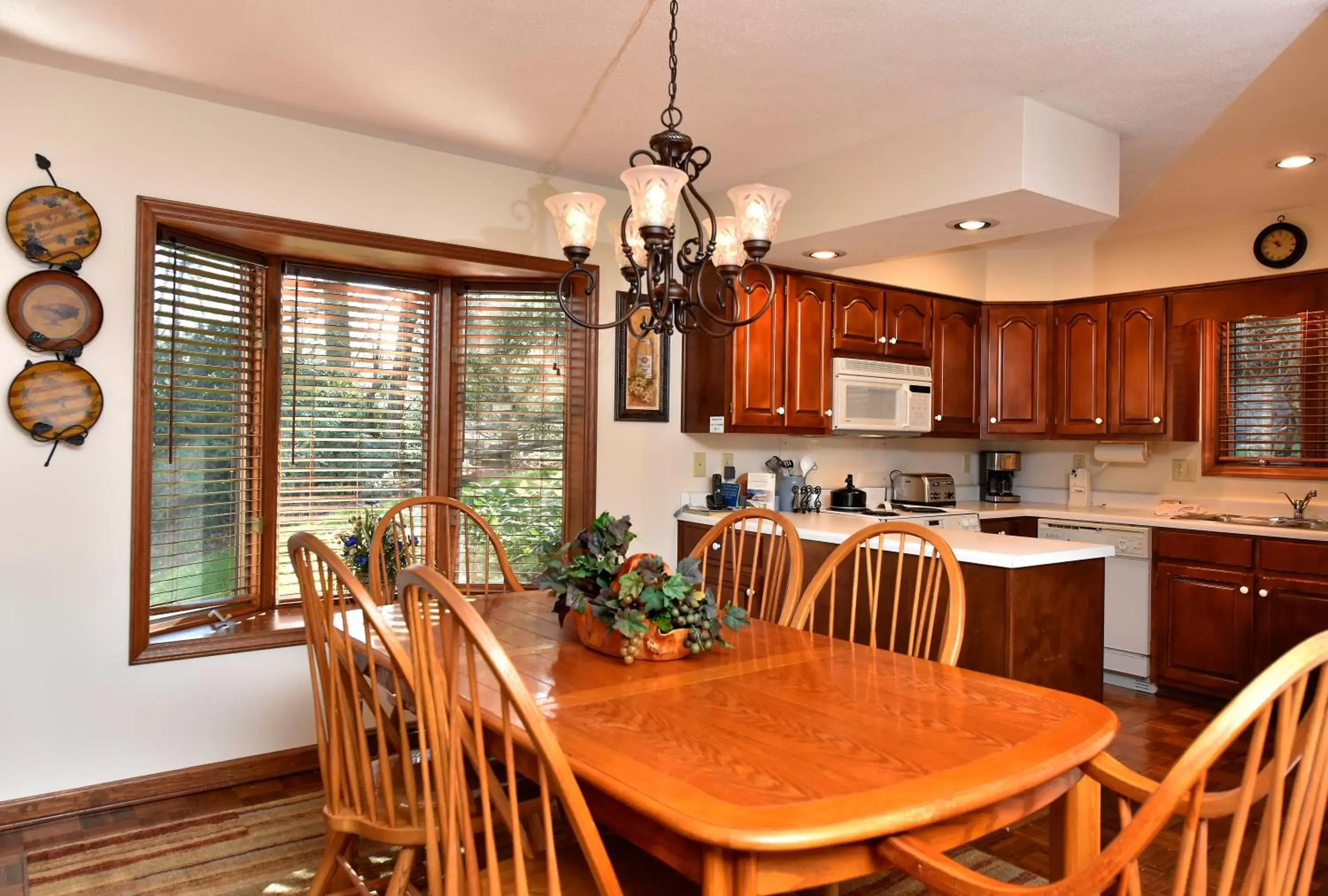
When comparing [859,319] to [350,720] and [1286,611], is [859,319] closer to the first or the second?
[1286,611]

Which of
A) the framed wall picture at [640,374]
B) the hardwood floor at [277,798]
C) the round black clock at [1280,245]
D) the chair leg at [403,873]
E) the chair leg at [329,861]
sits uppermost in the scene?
the round black clock at [1280,245]

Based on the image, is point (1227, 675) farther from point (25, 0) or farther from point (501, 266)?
point (25, 0)

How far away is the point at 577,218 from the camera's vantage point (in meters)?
2.19

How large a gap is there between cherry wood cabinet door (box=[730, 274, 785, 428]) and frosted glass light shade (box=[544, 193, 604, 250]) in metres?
1.73

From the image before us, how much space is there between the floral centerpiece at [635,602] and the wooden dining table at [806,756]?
46mm

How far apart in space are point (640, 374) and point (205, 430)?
1753 millimetres

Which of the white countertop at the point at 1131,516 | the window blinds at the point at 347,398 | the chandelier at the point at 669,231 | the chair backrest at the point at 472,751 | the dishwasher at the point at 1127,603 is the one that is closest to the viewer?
the chair backrest at the point at 472,751

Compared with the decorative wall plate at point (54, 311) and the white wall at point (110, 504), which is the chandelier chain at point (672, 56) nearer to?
the white wall at point (110, 504)

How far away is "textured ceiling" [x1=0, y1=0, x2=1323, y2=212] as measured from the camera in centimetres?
232

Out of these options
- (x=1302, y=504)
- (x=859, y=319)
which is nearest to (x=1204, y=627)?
(x=1302, y=504)

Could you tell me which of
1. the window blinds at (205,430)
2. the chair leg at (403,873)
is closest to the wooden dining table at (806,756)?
the chair leg at (403,873)

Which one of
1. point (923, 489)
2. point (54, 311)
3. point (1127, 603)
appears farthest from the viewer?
point (923, 489)

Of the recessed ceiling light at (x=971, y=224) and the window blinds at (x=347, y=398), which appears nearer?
the recessed ceiling light at (x=971, y=224)

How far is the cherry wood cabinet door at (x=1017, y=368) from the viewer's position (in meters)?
4.95
